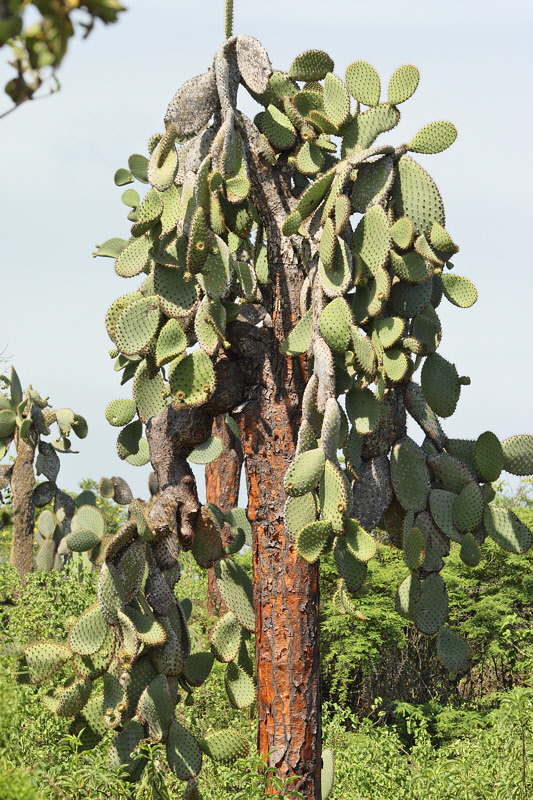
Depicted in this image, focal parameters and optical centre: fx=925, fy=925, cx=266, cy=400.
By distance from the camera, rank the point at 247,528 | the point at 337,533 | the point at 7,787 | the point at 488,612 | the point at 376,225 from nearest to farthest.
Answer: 1. the point at 7,787
2. the point at 337,533
3. the point at 376,225
4. the point at 247,528
5. the point at 488,612

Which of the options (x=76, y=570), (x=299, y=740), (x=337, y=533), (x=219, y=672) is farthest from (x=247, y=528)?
(x=76, y=570)

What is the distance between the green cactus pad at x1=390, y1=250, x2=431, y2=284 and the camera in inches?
137

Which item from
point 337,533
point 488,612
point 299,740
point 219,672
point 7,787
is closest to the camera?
point 7,787

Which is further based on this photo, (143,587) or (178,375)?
(143,587)

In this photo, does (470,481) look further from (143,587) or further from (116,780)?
(116,780)

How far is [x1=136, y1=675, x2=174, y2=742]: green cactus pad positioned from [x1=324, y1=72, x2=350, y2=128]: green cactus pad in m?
2.39

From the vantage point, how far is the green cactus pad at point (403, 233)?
3436 mm

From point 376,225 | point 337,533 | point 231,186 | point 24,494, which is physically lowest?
point 337,533

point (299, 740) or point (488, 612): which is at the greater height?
point (488, 612)

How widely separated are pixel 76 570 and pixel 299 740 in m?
6.56

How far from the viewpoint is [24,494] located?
989 cm

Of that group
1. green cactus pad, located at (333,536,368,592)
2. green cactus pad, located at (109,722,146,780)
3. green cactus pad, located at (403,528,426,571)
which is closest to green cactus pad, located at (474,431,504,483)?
green cactus pad, located at (403,528,426,571)

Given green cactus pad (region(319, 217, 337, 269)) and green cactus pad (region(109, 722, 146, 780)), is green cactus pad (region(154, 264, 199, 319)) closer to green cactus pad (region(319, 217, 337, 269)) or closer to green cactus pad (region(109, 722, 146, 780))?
green cactus pad (region(319, 217, 337, 269))

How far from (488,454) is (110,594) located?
1.66m
